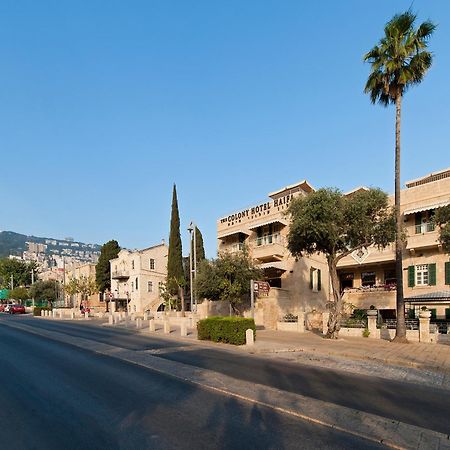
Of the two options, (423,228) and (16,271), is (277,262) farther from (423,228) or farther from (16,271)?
(16,271)

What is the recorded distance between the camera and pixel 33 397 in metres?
8.96

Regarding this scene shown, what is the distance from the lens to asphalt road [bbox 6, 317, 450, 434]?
786cm

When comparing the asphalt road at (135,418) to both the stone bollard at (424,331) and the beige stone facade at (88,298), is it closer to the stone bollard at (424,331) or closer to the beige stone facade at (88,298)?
the stone bollard at (424,331)

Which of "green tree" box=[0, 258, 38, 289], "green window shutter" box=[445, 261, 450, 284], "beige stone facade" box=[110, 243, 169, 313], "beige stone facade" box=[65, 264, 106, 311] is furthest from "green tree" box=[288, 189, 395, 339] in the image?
"green tree" box=[0, 258, 38, 289]

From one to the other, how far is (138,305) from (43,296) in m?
21.6

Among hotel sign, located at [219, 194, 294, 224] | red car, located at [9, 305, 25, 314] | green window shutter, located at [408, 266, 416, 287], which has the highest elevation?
hotel sign, located at [219, 194, 294, 224]

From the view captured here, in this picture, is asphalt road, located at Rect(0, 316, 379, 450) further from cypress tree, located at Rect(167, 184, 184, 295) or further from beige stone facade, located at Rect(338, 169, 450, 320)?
cypress tree, located at Rect(167, 184, 184, 295)

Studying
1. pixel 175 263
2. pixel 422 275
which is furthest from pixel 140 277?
pixel 422 275

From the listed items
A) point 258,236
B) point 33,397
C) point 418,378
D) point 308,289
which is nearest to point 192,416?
point 33,397

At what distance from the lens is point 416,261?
112 feet

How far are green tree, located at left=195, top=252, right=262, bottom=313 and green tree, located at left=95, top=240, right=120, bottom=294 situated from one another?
45343 millimetres

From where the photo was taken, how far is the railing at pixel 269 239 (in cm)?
3572

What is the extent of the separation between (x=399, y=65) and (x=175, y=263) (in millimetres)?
35244

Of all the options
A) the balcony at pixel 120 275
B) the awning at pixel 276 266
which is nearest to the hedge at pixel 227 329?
the awning at pixel 276 266
